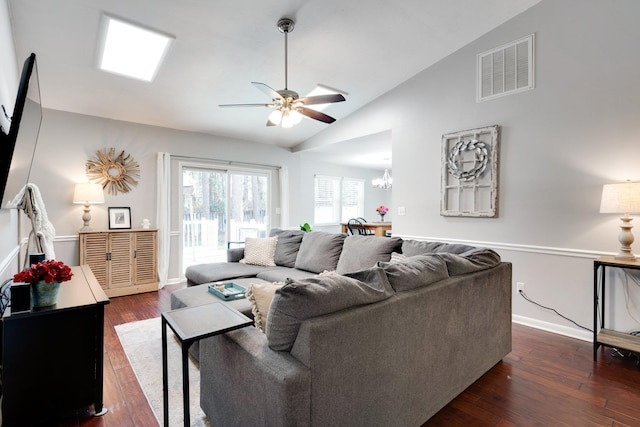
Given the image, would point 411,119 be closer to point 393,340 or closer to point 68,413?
point 393,340

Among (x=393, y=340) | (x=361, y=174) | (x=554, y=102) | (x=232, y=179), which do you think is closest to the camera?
(x=393, y=340)

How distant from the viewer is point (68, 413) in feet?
6.11

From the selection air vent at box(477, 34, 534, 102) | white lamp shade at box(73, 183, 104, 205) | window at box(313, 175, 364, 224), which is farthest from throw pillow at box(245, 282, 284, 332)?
window at box(313, 175, 364, 224)

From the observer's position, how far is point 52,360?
181 centimetres

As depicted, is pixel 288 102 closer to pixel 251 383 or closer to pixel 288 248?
pixel 288 248

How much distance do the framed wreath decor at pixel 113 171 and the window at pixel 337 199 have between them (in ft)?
12.9

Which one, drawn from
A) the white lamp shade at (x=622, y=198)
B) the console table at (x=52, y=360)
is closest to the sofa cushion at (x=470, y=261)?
the white lamp shade at (x=622, y=198)

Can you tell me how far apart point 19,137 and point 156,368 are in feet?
5.93

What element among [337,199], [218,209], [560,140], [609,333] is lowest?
[609,333]

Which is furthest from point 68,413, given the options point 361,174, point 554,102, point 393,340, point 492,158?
point 361,174

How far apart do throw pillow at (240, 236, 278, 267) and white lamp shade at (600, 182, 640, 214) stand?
3411 millimetres

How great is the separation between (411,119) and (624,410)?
11.9 ft

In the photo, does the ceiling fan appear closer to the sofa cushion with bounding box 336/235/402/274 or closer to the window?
the sofa cushion with bounding box 336/235/402/274

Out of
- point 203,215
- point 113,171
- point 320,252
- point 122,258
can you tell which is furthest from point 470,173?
point 113,171
